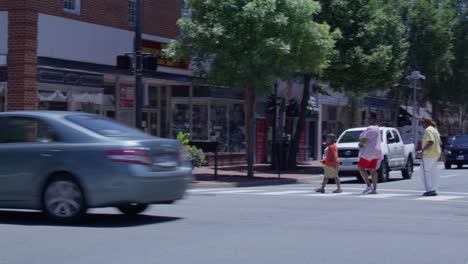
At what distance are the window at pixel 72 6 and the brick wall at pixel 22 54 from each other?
5.11ft

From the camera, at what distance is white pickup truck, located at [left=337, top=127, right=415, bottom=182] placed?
23831mm

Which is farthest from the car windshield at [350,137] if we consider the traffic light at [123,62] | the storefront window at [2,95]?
the storefront window at [2,95]

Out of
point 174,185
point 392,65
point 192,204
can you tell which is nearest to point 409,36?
point 392,65

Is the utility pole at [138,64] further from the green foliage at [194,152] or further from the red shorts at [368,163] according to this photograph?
the red shorts at [368,163]

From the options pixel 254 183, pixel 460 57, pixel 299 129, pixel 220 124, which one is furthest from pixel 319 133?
pixel 254 183

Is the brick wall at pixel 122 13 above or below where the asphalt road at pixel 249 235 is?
above

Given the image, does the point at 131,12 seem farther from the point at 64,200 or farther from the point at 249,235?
the point at 249,235

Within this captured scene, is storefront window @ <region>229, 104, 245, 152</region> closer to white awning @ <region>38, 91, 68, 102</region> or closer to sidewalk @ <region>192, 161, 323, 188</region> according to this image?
sidewalk @ <region>192, 161, 323, 188</region>

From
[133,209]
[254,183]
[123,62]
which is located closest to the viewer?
[133,209]

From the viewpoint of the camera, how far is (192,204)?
582 inches

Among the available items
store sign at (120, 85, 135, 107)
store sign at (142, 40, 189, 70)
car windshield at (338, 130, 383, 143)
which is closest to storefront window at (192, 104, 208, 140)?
store sign at (142, 40, 189, 70)

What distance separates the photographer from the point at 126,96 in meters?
26.8

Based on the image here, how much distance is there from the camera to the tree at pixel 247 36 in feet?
74.3

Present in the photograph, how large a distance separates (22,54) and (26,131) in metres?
11.3
